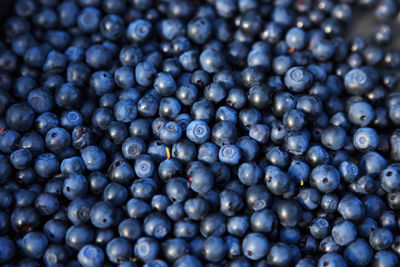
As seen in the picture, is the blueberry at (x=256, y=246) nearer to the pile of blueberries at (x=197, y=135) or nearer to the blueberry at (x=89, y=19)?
the pile of blueberries at (x=197, y=135)

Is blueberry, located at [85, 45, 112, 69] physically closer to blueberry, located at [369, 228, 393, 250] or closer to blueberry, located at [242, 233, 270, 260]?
blueberry, located at [242, 233, 270, 260]

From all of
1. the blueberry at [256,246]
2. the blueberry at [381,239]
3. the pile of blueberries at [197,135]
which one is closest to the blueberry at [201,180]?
the pile of blueberries at [197,135]

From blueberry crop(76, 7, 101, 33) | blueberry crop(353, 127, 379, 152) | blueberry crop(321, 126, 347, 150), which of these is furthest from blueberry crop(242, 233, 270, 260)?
blueberry crop(76, 7, 101, 33)

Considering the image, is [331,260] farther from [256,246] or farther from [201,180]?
[201,180]

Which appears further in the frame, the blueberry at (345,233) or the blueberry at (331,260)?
the blueberry at (345,233)

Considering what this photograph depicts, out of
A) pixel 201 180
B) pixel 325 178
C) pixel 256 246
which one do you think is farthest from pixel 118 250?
pixel 325 178

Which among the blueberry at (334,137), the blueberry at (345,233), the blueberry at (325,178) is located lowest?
the blueberry at (345,233)

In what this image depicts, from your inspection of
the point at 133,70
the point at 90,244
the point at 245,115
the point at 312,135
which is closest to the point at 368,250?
the point at 312,135

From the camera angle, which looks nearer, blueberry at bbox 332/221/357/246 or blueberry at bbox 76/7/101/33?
blueberry at bbox 332/221/357/246

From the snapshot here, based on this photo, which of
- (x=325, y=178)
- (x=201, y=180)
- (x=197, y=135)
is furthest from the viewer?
(x=197, y=135)
